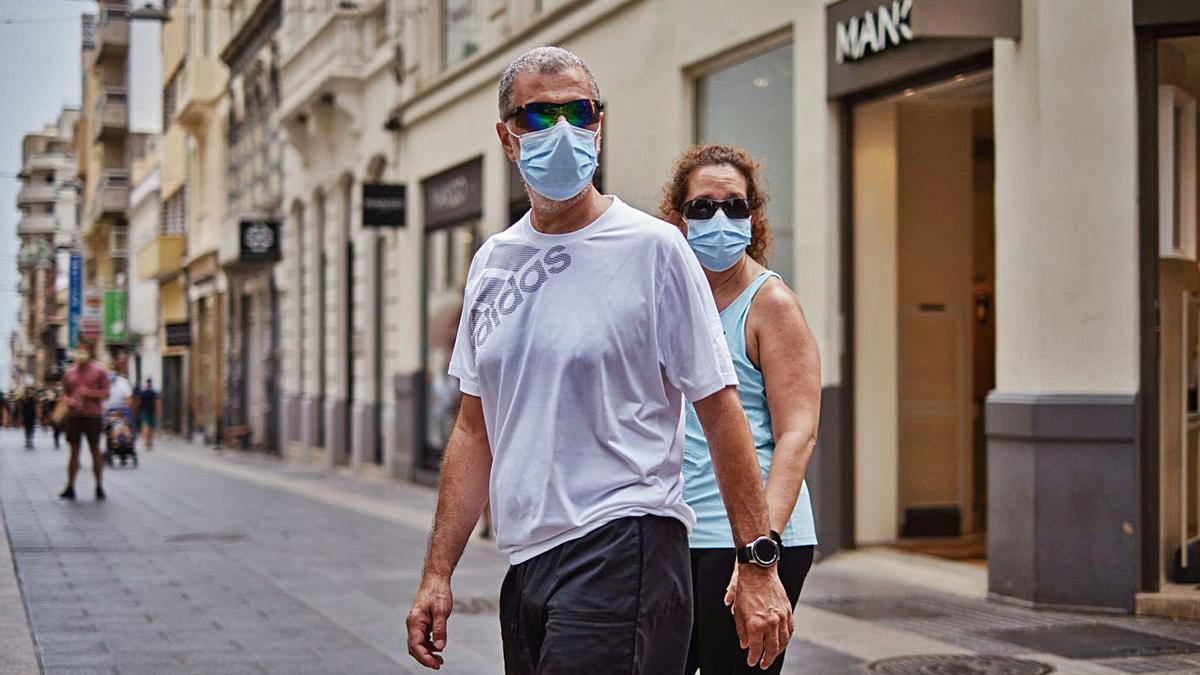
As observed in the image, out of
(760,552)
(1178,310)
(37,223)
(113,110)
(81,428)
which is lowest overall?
(81,428)

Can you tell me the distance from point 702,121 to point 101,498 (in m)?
8.63

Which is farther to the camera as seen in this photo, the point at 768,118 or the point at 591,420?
the point at 768,118

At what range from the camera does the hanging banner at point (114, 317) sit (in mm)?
63062

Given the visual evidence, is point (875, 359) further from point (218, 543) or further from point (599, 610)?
point (599, 610)

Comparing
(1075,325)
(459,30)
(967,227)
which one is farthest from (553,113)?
(459,30)

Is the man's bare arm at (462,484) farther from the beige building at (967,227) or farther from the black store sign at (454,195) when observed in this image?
the black store sign at (454,195)

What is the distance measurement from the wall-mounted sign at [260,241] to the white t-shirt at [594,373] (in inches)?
1131

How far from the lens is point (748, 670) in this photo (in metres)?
4.07

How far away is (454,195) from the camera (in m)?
21.0

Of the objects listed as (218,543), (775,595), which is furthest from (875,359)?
(775,595)

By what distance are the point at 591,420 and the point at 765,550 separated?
450mm

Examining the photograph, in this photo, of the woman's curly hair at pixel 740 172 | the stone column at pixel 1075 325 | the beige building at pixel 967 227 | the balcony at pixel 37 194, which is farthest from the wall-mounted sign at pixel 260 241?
the balcony at pixel 37 194

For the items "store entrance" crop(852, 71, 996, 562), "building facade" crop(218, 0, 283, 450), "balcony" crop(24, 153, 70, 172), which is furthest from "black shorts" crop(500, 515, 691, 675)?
"balcony" crop(24, 153, 70, 172)

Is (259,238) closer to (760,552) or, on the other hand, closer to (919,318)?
(919,318)
